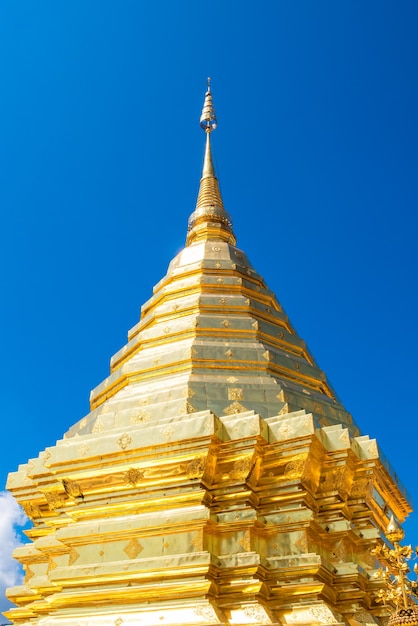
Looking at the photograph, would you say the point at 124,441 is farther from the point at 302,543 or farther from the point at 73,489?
the point at 302,543

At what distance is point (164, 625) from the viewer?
7.12m

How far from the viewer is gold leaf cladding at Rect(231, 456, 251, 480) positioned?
816 centimetres

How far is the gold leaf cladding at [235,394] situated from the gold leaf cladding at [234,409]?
5.3 inches

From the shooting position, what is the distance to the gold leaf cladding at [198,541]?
762 cm

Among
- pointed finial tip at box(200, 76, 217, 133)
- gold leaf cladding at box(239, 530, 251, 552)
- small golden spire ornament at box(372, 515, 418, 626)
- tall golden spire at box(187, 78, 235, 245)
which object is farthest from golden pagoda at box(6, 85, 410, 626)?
pointed finial tip at box(200, 76, 217, 133)

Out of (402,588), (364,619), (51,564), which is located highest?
(51,564)

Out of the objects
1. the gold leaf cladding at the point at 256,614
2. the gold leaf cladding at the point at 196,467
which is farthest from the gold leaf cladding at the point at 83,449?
the gold leaf cladding at the point at 256,614

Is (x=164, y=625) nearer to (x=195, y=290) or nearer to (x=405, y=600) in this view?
(x=405, y=600)

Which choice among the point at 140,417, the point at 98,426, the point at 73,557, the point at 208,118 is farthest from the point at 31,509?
the point at 208,118

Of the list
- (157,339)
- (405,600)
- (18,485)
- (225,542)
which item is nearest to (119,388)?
(157,339)

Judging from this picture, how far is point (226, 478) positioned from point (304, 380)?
311cm

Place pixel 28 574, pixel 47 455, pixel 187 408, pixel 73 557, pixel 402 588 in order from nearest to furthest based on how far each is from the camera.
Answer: pixel 402 588 → pixel 73 557 → pixel 187 408 → pixel 47 455 → pixel 28 574

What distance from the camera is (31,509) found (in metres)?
10.0

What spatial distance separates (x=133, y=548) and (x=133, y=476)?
0.88 metres
